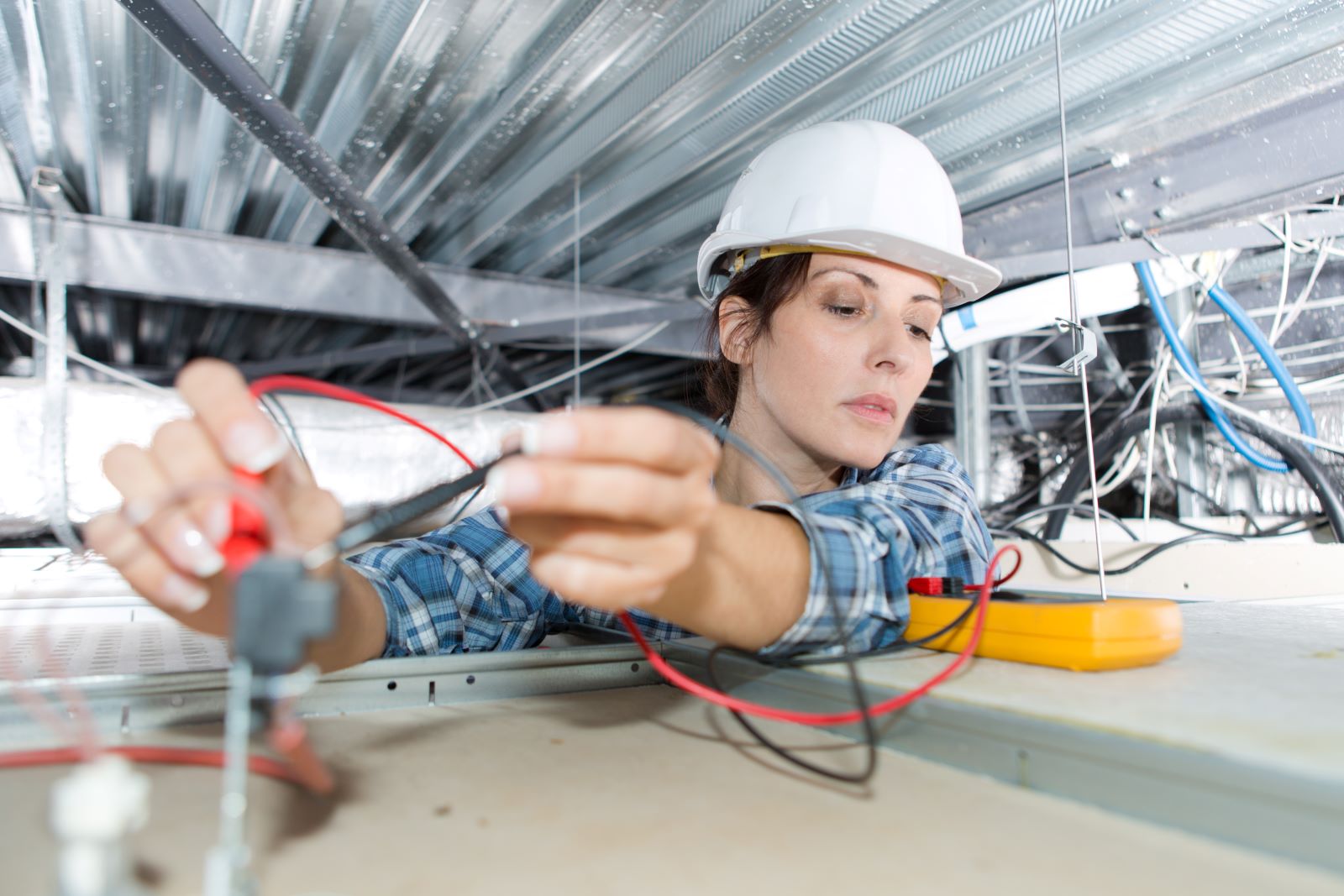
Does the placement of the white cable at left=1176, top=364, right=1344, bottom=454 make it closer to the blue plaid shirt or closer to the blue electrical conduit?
the blue electrical conduit

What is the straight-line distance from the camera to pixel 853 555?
2.18ft

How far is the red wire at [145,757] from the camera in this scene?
464mm

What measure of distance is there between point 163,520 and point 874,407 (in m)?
0.75

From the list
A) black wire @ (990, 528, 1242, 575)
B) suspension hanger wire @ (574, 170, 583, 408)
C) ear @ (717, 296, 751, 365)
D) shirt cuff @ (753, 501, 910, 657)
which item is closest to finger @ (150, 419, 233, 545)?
shirt cuff @ (753, 501, 910, 657)

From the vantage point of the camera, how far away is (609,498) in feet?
1.24

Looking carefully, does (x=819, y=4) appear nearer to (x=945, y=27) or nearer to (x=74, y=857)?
(x=945, y=27)

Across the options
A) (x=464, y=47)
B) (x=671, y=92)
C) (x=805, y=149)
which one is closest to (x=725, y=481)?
(x=805, y=149)

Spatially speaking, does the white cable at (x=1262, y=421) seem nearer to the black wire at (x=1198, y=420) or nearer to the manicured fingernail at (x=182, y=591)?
the black wire at (x=1198, y=420)

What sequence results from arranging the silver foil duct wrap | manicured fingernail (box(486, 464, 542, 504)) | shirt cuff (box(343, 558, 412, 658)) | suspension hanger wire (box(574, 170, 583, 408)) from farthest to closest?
suspension hanger wire (box(574, 170, 583, 408)) → the silver foil duct wrap → shirt cuff (box(343, 558, 412, 658)) → manicured fingernail (box(486, 464, 542, 504))

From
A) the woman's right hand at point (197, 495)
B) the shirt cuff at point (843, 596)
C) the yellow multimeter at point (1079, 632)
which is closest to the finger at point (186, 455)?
the woman's right hand at point (197, 495)

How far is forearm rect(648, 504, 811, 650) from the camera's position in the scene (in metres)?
0.54

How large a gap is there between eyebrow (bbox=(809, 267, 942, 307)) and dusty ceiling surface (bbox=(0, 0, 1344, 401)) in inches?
14.0

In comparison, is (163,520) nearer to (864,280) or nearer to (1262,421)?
(864,280)

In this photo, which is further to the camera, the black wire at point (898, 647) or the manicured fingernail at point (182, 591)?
the black wire at point (898, 647)
